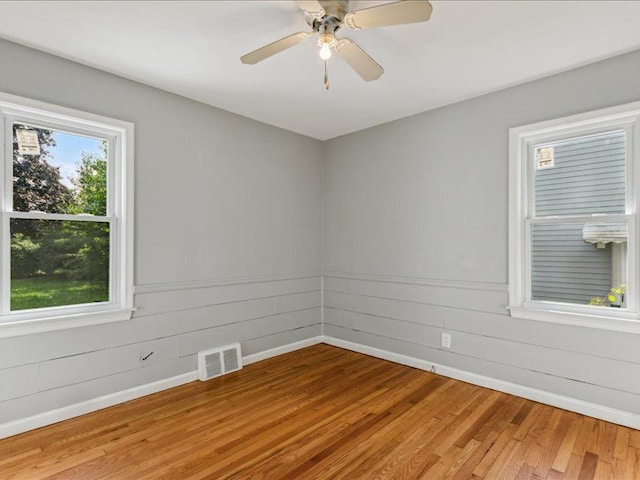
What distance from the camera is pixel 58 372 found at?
255 cm

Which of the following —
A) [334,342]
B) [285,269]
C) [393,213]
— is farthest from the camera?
[334,342]

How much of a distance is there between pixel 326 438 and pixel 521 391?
172 cm

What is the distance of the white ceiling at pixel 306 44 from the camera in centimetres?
206

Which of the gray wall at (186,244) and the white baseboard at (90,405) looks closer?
the white baseboard at (90,405)

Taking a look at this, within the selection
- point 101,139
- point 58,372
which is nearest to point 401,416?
point 58,372

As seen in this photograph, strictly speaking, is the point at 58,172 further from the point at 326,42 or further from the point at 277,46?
the point at 326,42

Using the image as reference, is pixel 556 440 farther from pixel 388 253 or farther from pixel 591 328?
pixel 388 253

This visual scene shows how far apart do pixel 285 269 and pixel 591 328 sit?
9.26ft

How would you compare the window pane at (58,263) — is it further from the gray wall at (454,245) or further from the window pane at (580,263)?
the window pane at (580,263)

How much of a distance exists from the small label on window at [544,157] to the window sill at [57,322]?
11.6 feet

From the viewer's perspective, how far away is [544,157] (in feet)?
9.74

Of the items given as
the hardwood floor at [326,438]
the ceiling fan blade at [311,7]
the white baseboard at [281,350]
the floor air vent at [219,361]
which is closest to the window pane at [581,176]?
the hardwood floor at [326,438]

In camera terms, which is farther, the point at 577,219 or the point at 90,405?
the point at 577,219

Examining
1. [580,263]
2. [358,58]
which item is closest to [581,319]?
[580,263]
